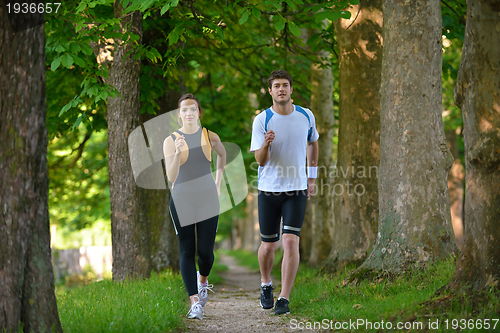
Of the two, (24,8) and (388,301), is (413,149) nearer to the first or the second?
(388,301)

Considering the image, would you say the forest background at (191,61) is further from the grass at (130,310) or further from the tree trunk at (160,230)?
the grass at (130,310)

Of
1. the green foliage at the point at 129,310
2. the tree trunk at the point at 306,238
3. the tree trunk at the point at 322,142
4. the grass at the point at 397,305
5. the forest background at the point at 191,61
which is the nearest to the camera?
the grass at the point at 397,305

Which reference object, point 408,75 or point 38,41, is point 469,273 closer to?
point 408,75

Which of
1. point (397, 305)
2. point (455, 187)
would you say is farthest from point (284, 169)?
point (455, 187)

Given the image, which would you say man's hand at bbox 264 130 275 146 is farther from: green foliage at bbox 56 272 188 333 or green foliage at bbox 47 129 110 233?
green foliage at bbox 47 129 110 233

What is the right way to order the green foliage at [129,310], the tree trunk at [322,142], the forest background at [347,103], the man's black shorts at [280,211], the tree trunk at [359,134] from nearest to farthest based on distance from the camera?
1. the green foliage at [129,310]
2. the forest background at [347,103]
3. the man's black shorts at [280,211]
4. the tree trunk at [359,134]
5. the tree trunk at [322,142]

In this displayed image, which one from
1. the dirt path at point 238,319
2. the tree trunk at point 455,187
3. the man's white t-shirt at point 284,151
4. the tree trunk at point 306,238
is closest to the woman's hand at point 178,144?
the man's white t-shirt at point 284,151

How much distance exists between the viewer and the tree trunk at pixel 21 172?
10.9ft

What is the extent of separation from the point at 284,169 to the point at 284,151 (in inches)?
7.6

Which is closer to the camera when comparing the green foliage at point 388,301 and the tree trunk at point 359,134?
the green foliage at point 388,301

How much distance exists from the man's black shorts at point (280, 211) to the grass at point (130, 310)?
126cm

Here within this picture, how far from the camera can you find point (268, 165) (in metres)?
5.14

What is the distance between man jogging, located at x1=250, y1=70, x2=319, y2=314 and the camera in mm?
5004

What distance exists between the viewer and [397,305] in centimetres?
399
